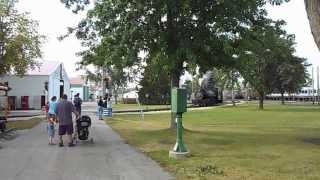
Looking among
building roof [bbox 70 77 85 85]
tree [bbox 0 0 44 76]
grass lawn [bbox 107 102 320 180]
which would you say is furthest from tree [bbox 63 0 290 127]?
building roof [bbox 70 77 85 85]

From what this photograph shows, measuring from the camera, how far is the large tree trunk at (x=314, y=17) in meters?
11.7

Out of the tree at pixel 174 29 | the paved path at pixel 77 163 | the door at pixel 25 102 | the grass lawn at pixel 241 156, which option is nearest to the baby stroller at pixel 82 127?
the paved path at pixel 77 163

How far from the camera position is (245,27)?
26.7 m

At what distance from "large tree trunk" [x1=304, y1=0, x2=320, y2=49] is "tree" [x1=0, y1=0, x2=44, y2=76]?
38.4 m

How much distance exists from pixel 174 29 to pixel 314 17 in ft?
49.1

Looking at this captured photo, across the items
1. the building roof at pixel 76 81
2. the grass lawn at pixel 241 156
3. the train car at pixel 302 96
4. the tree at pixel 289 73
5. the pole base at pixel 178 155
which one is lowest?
the grass lawn at pixel 241 156

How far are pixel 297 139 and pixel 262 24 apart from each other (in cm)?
575

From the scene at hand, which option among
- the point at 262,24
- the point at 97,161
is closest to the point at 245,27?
the point at 262,24

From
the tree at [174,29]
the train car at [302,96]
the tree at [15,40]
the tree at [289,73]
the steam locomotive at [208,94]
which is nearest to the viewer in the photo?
the tree at [174,29]

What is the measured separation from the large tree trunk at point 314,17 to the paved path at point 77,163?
13.4ft

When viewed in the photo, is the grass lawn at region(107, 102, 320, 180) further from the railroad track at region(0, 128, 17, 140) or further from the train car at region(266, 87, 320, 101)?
the train car at region(266, 87, 320, 101)

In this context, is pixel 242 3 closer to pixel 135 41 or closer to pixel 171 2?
pixel 171 2

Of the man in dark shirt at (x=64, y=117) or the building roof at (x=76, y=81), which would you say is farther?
the building roof at (x=76, y=81)

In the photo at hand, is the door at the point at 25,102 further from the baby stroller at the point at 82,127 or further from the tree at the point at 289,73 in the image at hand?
the baby stroller at the point at 82,127
